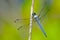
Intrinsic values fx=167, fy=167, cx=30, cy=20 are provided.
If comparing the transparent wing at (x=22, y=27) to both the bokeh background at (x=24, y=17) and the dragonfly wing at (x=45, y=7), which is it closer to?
the bokeh background at (x=24, y=17)

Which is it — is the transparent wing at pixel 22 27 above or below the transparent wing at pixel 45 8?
below

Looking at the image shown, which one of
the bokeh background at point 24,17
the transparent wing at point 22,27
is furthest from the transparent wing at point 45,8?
the transparent wing at point 22,27

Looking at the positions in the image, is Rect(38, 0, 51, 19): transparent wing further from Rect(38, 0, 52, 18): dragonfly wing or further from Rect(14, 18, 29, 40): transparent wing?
Rect(14, 18, 29, 40): transparent wing

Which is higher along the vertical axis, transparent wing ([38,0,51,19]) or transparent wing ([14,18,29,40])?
transparent wing ([38,0,51,19])

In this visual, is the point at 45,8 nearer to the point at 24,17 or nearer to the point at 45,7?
the point at 45,7

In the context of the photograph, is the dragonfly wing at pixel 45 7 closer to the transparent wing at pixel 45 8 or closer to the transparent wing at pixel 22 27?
the transparent wing at pixel 45 8

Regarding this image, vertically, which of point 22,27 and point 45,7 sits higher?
point 45,7

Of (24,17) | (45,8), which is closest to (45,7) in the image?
(45,8)

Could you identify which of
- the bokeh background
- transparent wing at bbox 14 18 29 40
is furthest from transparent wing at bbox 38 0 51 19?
transparent wing at bbox 14 18 29 40
